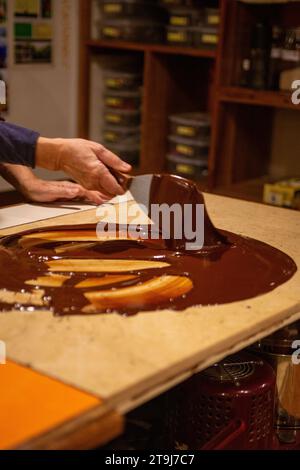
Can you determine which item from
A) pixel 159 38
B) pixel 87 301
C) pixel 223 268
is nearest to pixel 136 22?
pixel 159 38

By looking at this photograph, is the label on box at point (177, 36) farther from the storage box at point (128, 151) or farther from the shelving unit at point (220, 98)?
the storage box at point (128, 151)

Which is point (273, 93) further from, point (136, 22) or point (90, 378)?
point (90, 378)

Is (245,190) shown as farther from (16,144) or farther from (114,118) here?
(16,144)

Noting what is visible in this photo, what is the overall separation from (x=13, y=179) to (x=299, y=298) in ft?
3.43

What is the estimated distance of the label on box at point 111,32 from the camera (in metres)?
3.24

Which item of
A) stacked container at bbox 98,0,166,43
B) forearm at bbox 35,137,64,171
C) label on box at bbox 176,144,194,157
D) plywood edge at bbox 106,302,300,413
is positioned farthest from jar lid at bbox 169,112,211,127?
plywood edge at bbox 106,302,300,413

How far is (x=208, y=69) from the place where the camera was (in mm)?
3348

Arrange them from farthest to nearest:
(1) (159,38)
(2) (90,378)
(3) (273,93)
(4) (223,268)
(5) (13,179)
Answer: (1) (159,38), (3) (273,93), (5) (13,179), (4) (223,268), (2) (90,378)

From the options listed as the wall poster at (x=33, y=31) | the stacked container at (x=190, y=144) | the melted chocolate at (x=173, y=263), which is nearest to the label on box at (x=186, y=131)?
the stacked container at (x=190, y=144)

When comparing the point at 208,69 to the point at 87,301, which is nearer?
the point at 87,301

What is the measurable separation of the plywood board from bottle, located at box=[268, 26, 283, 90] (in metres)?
1.58

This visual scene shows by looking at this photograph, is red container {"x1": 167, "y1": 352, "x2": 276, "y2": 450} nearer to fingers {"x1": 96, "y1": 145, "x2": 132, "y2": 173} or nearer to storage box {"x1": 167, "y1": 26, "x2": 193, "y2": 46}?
fingers {"x1": 96, "y1": 145, "x2": 132, "y2": 173}

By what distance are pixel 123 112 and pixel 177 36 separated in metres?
0.52

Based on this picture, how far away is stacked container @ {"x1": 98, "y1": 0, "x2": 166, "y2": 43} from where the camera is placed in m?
3.17
